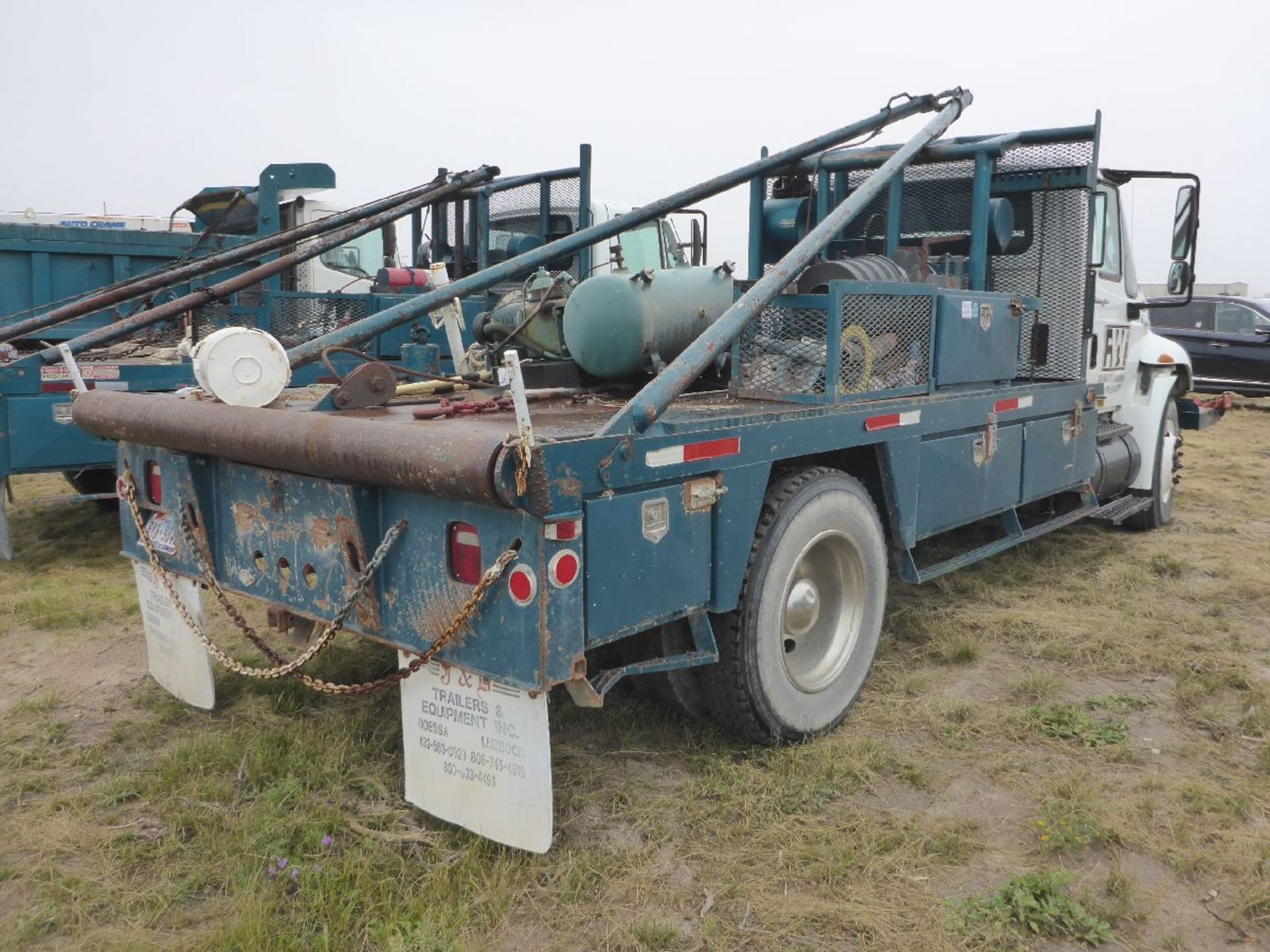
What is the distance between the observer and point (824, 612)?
3.83 meters

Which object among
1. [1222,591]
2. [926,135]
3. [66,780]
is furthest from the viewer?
[1222,591]

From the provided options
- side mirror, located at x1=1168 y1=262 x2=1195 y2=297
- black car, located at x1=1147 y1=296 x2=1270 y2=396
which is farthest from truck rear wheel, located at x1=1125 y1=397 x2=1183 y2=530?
black car, located at x1=1147 y1=296 x2=1270 y2=396

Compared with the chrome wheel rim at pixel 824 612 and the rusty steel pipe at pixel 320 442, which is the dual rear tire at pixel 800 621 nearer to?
the chrome wheel rim at pixel 824 612

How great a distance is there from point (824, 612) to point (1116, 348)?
3.62 metres

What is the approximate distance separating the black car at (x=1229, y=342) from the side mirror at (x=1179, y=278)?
905 centimetres

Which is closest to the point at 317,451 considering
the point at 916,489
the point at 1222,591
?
the point at 916,489

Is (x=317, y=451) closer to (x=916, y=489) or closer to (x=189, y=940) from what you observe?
(x=189, y=940)

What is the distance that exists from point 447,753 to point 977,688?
2315 millimetres

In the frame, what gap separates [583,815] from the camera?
3.10 m

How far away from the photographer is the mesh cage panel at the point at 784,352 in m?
3.63

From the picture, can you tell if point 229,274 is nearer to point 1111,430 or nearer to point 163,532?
point 163,532

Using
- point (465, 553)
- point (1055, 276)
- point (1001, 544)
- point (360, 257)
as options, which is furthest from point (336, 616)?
point (360, 257)

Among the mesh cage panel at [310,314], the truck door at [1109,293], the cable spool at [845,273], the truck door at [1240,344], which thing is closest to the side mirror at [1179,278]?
the truck door at [1109,293]

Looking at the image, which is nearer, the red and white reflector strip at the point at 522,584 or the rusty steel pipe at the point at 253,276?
the red and white reflector strip at the point at 522,584
